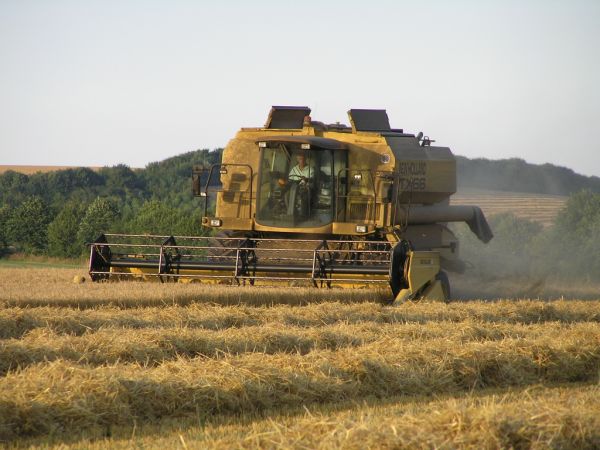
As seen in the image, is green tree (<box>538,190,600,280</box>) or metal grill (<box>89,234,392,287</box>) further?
green tree (<box>538,190,600,280</box>)

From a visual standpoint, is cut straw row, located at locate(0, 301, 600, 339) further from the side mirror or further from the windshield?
the side mirror

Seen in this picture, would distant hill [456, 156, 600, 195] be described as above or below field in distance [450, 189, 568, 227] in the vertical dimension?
above

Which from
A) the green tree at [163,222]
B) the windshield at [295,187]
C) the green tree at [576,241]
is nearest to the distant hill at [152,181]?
the green tree at [576,241]

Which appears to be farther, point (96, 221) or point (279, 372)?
point (96, 221)

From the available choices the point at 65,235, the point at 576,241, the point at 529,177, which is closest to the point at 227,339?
the point at 576,241

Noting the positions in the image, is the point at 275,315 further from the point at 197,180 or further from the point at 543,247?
the point at 543,247

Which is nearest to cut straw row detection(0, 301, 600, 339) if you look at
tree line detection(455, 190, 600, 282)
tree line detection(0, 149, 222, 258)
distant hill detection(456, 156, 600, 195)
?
tree line detection(455, 190, 600, 282)

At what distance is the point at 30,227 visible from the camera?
3136 centimetres

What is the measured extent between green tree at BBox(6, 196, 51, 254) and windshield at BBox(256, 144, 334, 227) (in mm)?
17888

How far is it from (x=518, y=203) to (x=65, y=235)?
53.5 feet

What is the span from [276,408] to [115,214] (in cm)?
2422

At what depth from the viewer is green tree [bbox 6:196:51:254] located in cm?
3123

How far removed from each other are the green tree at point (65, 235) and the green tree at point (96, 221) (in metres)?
0.28

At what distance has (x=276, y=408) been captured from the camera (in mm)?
6840
